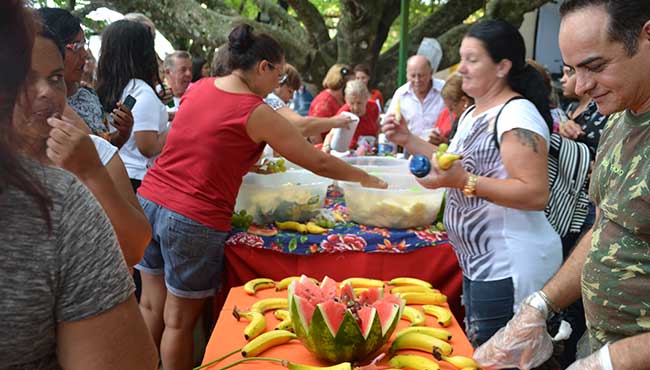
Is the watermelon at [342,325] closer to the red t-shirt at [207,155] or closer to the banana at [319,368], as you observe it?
the banana at [319,368]

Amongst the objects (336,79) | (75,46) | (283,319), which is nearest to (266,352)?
(283,319)

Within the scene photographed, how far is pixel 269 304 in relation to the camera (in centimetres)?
237

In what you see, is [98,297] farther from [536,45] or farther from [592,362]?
[536,45]

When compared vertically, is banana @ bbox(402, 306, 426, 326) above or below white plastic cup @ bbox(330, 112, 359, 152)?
above

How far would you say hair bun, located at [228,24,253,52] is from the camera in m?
3.06

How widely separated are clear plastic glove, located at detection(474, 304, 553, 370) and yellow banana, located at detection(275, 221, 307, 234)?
159 centimetres

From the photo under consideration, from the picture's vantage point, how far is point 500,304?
2.33 meters

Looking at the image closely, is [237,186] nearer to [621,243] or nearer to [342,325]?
[342,325]

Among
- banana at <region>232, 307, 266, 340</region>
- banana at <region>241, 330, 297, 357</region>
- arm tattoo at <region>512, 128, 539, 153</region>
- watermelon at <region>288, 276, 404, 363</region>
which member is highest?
arm tattoo at <region>512, 128, 539, 153</region>

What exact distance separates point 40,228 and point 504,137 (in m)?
1.80

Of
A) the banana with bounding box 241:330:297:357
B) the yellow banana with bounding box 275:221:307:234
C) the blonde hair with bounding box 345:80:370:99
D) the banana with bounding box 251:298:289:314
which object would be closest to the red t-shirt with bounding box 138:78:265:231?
the yellow banana with bounding box 275:221:307:234

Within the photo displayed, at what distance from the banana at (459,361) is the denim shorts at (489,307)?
0.52m

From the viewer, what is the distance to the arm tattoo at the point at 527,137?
2.15 metres

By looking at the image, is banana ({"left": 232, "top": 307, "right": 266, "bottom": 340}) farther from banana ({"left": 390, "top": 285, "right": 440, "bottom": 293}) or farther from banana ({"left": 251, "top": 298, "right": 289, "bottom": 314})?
banana ({"left": 390, "top": 285, "right": 440, "bottom": 293})
